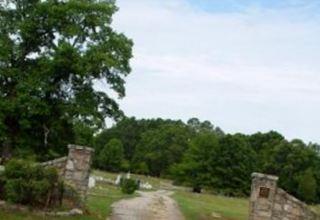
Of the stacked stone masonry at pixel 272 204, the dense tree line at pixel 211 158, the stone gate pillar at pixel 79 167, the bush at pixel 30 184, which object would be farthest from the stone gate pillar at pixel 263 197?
the dense tree line at pixel 211 158

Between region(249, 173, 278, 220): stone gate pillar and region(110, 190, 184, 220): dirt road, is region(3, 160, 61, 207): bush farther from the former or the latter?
region(249, 173, 278, 220): stone gate pillar

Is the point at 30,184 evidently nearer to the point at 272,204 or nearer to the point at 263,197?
the point at 263,197

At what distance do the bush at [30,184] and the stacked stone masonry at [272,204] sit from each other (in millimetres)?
6146

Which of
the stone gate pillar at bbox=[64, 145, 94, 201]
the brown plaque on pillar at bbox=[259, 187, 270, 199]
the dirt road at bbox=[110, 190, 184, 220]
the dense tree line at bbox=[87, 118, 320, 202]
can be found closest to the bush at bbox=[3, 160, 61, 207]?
the stone gate pillar at bbox=[64, 145, 94, 201]

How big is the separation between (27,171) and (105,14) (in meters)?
12.1

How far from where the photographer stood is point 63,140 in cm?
3069

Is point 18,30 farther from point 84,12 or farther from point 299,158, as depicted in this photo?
point 299,158

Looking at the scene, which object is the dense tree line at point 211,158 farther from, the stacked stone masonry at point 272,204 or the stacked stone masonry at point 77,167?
the stacked stone masonry at point 272,204

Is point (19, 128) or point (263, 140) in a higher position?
point (263, 140)

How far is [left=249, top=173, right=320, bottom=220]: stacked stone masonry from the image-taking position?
21.0m

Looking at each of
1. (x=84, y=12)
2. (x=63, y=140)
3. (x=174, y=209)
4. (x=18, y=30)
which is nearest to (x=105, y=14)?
(x=84, y=12)

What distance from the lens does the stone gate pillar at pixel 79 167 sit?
844 inches

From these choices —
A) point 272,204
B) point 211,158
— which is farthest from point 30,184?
point 211,158

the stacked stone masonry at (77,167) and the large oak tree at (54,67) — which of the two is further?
the large oak tree at (54,67)
